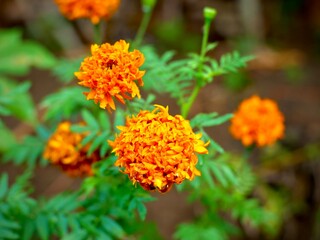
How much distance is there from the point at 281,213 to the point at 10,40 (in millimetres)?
2326

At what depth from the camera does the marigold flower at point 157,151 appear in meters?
1.27

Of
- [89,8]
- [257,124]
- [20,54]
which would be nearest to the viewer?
[89,8]

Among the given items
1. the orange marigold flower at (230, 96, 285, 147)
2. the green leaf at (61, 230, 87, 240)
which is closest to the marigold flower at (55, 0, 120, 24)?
the orange marigold flower at (230, 96, 285, 147)

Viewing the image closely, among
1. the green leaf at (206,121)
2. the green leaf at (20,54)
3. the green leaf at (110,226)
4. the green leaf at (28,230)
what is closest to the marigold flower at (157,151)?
the green leaf at (206,121)

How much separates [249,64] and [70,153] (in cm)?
301

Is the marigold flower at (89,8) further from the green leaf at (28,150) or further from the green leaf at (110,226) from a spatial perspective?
the green leaf at (110,226)

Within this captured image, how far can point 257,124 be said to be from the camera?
2123mm

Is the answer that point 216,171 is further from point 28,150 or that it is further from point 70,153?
point 28,150

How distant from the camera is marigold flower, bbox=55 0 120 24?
1.99 meters

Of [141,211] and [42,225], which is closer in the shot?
[141,211]

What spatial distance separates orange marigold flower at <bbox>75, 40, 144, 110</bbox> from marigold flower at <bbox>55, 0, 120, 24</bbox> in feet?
2.18

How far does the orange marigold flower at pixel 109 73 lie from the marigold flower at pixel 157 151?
10 centimetres

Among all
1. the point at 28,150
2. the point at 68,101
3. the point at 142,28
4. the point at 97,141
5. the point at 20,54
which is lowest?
the point at 97,141

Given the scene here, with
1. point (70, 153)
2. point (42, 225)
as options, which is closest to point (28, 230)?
point (42, 225)
